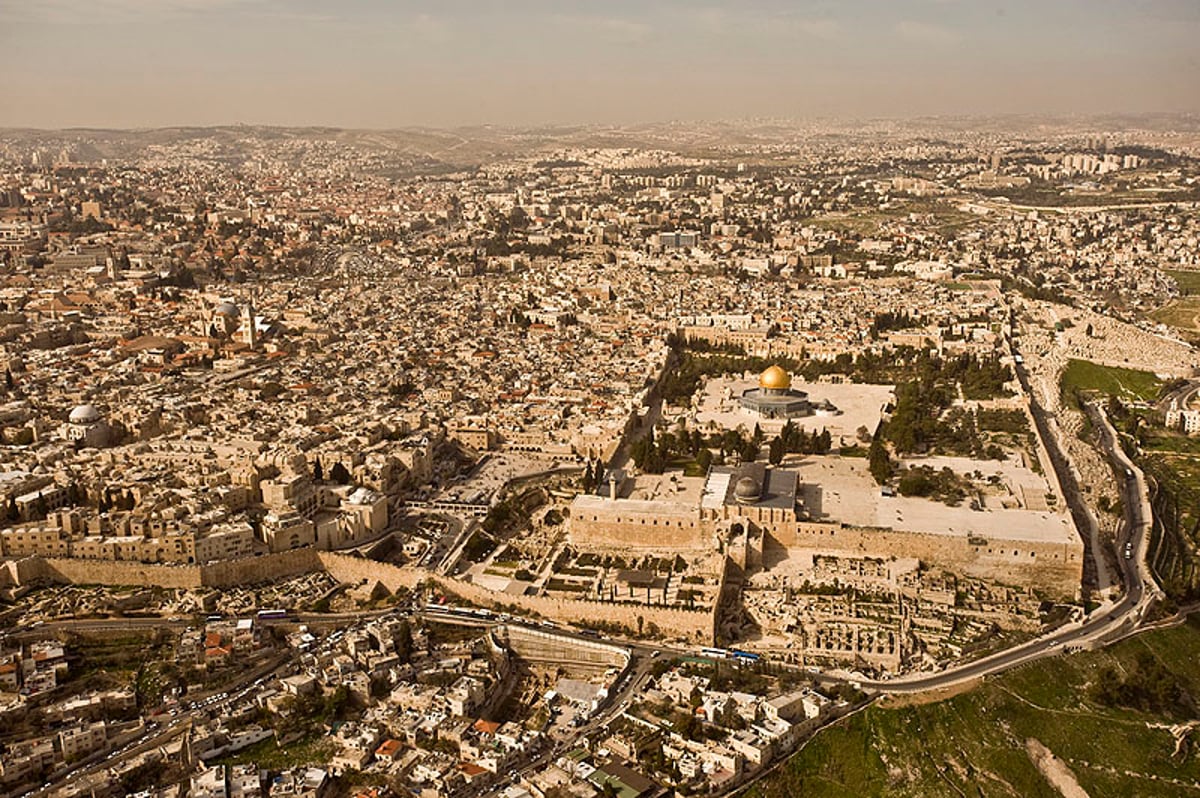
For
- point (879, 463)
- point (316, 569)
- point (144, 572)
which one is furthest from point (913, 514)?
point (144, 572)

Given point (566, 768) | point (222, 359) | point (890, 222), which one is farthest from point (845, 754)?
point (890, 222)

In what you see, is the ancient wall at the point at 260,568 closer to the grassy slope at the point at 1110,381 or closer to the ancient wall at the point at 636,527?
the ancient wall at the point at 636,527

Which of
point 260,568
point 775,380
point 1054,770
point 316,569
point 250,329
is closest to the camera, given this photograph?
point 1054,770

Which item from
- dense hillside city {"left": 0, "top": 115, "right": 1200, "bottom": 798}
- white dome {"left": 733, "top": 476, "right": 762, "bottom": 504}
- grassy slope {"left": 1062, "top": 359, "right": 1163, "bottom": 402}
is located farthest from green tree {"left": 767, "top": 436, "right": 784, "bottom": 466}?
grassy slope {"left": 1062, "top": 359, "right": 1163, "bottom": 402}

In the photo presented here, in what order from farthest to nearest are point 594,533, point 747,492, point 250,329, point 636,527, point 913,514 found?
point 250,329, point 913,514, point 594,533, point 636,527, point 747,492

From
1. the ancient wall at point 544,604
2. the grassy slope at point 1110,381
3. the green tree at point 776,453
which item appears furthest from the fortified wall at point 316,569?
the grassy slope at point 1110,381

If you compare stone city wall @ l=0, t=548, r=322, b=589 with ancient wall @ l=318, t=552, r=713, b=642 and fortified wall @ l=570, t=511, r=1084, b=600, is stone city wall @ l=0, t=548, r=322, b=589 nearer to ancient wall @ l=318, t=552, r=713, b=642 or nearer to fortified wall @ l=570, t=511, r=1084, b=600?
ancient wall @ l=318, t=552, r=713, b=642

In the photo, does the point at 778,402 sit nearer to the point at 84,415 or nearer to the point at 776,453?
the point at 776,453

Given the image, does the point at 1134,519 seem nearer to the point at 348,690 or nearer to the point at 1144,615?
the point at 1144,615
